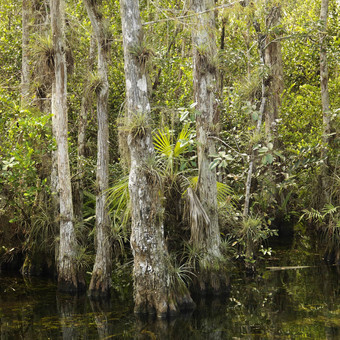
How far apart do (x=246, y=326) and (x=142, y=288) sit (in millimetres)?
1774

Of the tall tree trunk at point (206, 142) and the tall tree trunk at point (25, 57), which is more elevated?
the tall tree trunk at point (25, 57)

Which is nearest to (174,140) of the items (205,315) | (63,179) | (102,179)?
(102,179)

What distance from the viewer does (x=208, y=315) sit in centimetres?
830

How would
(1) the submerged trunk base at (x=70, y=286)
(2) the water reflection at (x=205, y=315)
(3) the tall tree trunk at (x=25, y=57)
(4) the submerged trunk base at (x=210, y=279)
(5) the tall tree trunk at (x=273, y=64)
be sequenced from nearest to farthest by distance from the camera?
1. (2) the water reflection at (x=205, y=315)
2. (4) the submerged trunk base at (x=210, y=279)
3. (1) the submerged trunk base at (x=70, y=286)
4. (5) the tall tree trunk at (x=273, y=64)
5. (3) the tall tree trunk at (x=25, y=57)

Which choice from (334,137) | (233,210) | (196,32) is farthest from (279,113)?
(196,32)

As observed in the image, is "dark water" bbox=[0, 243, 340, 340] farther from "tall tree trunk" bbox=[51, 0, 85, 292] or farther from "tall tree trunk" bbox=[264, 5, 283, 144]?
"tall tree trunk" bbox=[264, 5, 283, 144]

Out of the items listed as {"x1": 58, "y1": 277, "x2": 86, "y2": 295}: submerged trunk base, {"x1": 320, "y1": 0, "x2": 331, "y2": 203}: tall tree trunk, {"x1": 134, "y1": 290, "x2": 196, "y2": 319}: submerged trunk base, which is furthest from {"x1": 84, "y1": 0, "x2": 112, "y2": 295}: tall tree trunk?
{"x1": 320, "y1": 0, "x2": 331, "y2": 203}: tall tree trunk

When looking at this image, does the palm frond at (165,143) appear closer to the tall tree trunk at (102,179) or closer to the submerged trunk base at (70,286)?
the tall tree trunk at (102,179)

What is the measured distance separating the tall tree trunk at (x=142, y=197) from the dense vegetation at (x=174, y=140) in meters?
0.08

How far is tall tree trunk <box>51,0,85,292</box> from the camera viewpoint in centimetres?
1007

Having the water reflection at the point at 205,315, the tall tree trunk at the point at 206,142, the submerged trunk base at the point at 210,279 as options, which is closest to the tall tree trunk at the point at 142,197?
the water reflection at the point at 205,315

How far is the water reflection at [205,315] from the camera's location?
289 inches

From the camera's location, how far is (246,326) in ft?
25.0

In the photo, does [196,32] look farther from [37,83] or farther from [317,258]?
[317,258]
